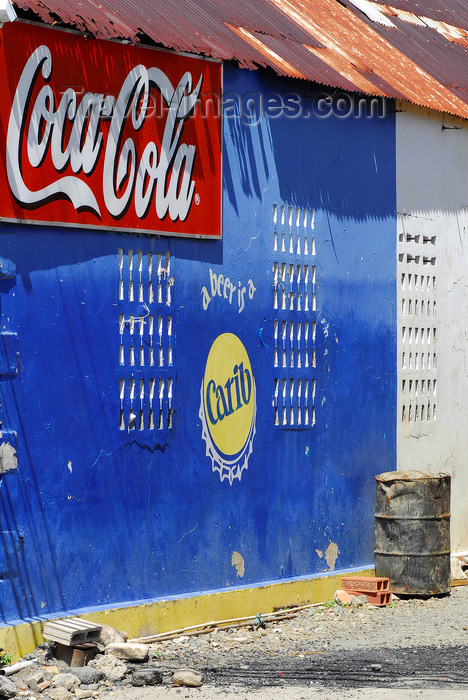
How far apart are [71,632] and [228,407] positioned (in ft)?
8.79

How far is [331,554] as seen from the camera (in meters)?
11.2

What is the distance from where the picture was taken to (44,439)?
8.62 m

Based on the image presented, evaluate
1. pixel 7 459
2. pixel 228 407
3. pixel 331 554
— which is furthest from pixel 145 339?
pixel 331 554

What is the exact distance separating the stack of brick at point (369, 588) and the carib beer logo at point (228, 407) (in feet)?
5.38

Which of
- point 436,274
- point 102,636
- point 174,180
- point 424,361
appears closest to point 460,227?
point 436,274

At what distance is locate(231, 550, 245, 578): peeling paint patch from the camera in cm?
1014

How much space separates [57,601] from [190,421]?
1855mm

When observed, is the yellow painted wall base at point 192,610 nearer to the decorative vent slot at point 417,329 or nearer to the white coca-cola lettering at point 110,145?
the decorative vent slot at point 417,329

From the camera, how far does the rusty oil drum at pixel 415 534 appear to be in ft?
37.1

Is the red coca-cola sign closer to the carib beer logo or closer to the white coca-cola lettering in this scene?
the white coca-cola lettering

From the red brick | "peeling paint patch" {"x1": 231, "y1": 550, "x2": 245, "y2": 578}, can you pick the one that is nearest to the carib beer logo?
"peeling paint patch" {"x1": 231, "y1": 550, "x2": 245, "y2": 578}

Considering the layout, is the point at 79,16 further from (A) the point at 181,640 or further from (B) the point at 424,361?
(B) the point at 424,361

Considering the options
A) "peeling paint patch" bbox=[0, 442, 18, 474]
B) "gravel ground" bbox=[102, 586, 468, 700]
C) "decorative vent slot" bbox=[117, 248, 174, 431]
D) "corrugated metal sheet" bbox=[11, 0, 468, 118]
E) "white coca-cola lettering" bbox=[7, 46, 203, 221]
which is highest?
"corrugated metal sheet" bbox=[11, 0, 468, 118]

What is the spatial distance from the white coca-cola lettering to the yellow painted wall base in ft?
9.57
